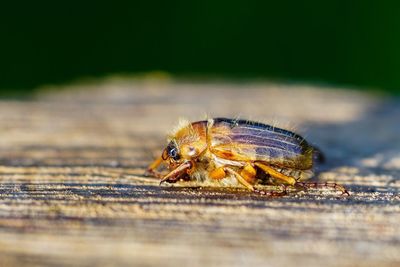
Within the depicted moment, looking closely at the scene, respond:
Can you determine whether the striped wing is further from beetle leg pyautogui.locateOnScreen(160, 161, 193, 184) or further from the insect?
beetle leg pyautogui.locateOnScreen(160, 161, 193, 184)

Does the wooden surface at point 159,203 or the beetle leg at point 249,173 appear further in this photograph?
the beetle leg at point 249,173

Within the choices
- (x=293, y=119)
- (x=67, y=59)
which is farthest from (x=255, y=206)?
(x=67, y=59)

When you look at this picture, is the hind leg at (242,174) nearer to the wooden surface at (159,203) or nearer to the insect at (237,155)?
the insect at (237,155)

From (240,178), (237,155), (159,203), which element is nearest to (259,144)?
(237,155)

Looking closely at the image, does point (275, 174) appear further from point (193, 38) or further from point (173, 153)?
point (193, 38)

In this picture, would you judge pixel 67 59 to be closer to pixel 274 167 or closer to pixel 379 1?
pixel 379 1

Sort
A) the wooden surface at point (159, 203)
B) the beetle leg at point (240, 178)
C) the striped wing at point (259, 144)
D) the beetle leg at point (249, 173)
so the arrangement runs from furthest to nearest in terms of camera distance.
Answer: the striped wing at point (259, 144)
the beetle leg at point (249, 173)
the beetle leg at point (240, 178)
the wooden surface at point (159, 203)

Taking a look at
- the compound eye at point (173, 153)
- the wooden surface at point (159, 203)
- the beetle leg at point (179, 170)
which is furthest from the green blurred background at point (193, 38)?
the beetle leg at point (179, 170)
